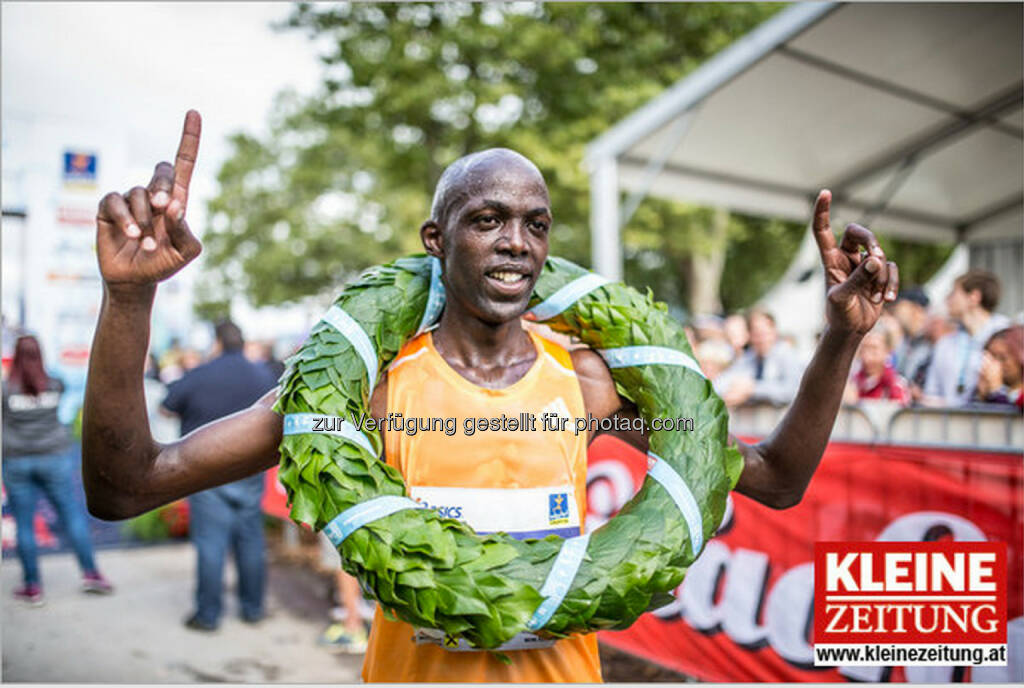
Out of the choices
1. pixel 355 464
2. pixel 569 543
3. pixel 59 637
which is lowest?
pixel 59 637

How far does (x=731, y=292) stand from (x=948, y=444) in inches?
946

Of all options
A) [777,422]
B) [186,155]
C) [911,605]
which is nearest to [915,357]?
[777,422]

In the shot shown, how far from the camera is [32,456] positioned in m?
6.18

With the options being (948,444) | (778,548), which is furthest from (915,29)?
(778,548)

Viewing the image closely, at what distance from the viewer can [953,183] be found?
10.4 metres

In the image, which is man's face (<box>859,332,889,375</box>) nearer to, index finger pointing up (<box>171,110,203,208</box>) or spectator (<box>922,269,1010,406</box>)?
spectator (<box>922,269,1010,406</box>)

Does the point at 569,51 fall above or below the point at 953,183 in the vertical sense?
above

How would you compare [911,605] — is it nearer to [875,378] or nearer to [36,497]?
[875,378]

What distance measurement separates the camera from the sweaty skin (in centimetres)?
174

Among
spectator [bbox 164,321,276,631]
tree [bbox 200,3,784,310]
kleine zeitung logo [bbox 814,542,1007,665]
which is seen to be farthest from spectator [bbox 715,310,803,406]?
tree [bbox 200,3,784,310]

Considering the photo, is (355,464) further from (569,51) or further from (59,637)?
(569,51)

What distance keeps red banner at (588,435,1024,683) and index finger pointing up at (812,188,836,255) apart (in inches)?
78.1

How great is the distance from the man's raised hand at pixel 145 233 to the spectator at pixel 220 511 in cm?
434

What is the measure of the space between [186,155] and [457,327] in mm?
823
